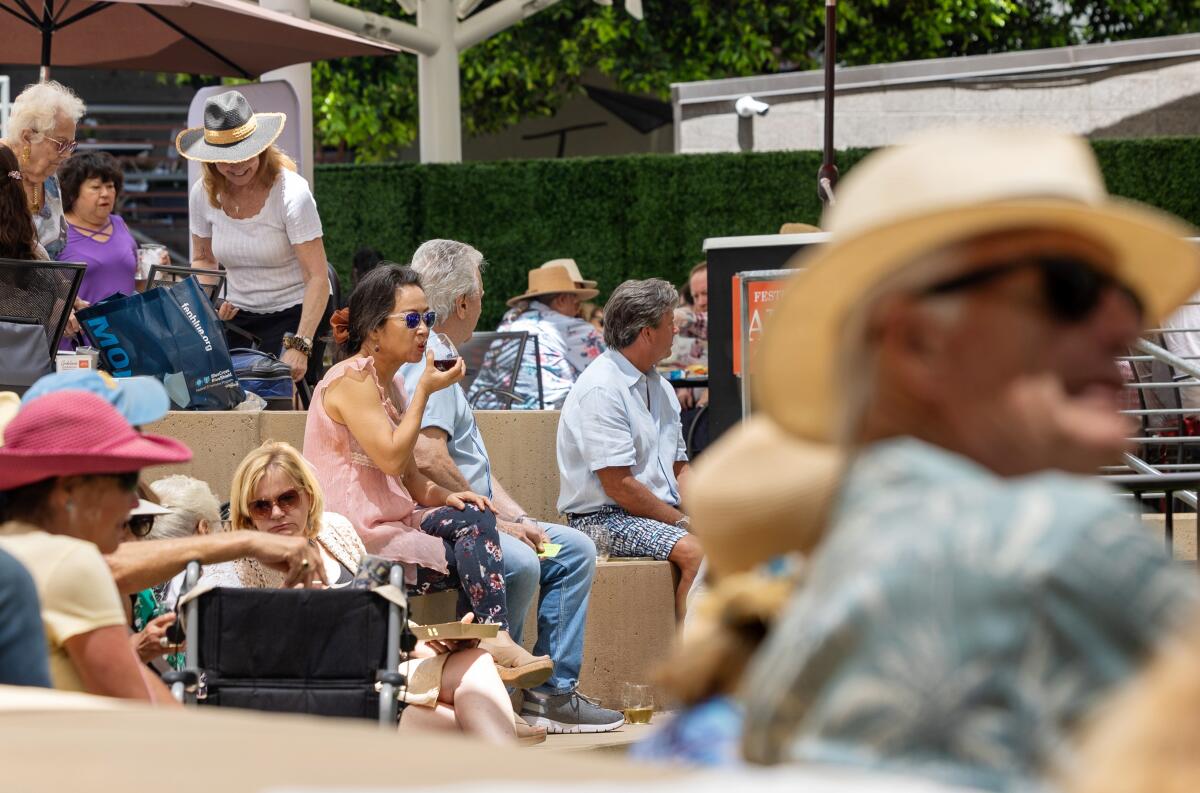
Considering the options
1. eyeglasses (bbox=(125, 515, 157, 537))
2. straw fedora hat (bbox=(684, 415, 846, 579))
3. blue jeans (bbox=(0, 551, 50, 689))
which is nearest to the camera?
straw fedora hat (bbox=(684, 415, 846, 579))

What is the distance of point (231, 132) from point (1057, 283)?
6.86m

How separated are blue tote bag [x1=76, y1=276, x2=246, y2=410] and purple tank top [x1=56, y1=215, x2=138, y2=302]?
78 cm

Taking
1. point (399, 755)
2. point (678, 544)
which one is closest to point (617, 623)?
point (678, 544)

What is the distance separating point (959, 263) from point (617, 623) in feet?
18.6

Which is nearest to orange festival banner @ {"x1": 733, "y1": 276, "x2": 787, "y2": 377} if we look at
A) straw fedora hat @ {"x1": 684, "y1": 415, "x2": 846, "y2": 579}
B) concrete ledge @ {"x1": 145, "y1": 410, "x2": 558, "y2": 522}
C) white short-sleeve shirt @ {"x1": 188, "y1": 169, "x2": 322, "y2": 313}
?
concrete ledge @ {"x1": 145, "y1": 410, "x2": 558, "y2": 522}

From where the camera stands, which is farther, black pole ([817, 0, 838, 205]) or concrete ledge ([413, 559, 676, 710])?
black pole ([817, 0, 838, 205])

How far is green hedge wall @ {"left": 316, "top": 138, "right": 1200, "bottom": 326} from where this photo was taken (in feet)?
50.7

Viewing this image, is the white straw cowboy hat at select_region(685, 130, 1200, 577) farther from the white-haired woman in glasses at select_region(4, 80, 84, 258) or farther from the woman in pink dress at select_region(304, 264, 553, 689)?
the white-haired woman in glasses at select_region(4, 80, 84, 258)

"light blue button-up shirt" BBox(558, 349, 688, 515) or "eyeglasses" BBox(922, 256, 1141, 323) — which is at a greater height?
"eyeglasses" BBox(922, 256, 1141, 323)

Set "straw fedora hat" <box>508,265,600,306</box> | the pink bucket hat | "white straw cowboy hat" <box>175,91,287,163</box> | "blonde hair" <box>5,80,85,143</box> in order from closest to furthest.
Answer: the pink bucket hat
"blonde hair" <box>5,80,85,143</box>
"white straw cowboy hat" <box>175,91,287,163</box>
"straw fedora hat" <box>508,265,600,306</box>

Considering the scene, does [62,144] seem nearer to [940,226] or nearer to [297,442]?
[297,442]

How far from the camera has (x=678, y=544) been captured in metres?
6.98

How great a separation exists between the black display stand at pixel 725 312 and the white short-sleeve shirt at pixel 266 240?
2.05 metres

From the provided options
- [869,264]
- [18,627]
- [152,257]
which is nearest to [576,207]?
[152,257]
